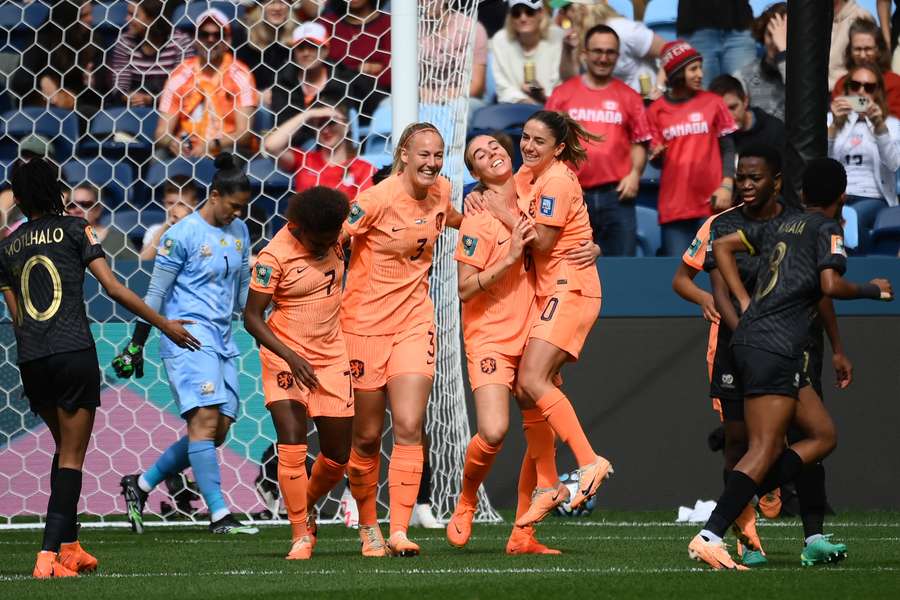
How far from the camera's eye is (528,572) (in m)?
5.96

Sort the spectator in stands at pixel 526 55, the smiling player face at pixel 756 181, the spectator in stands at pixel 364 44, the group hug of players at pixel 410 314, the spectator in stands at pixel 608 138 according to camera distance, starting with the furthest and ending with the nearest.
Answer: the spectator in stands at pixel 526 55 < the spectator in stands at pixel 608 138 < the spectator in stands at pixel 364 44 < the smiling player face at pixel 756 181 < the group hug of players at pixel 410 314

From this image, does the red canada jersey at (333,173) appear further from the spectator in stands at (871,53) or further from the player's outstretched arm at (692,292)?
the spectator in stands at (871,53)

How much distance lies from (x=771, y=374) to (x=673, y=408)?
4.33 metres

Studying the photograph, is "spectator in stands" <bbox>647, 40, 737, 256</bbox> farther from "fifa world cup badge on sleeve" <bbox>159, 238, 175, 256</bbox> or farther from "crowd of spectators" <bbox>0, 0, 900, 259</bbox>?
"fifa world cup badge on sleeve" <bbox>159, 238, 175, 256</bbox>

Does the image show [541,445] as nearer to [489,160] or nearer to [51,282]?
[489,160]

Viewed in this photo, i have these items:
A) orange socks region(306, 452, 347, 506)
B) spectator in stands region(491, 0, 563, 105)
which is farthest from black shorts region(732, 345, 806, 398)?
spectator in stands region(491, 0, 563, 105)

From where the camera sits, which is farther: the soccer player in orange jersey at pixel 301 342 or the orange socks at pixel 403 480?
the orange socks at pixel 403 480

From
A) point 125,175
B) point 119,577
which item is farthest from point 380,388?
point 125,175

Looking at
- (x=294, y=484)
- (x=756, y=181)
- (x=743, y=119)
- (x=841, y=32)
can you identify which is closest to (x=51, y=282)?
(x=294, y=484)

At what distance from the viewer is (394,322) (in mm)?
6910

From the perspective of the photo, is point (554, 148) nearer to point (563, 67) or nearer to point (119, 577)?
point (119, 577)

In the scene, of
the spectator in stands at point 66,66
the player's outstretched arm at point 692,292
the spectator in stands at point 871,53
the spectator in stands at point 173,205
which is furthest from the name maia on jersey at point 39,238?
the spectator in stands at point 871,53

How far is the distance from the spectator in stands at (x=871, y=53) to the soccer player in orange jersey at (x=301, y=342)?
21.9 feet

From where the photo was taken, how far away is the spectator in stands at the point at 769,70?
12195 millimetres
